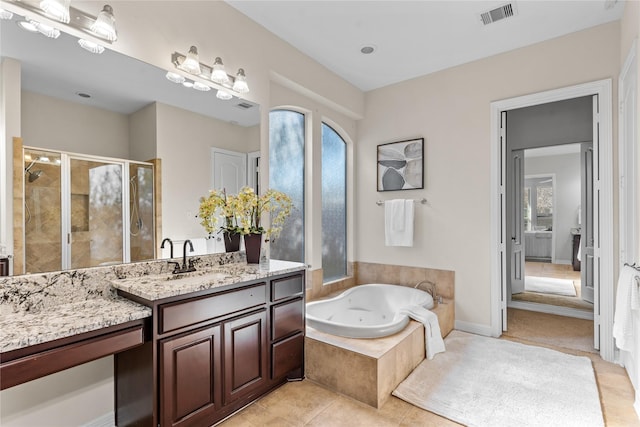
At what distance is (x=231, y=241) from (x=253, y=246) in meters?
0.18

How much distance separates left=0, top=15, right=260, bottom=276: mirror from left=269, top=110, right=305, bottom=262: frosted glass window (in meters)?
0.64

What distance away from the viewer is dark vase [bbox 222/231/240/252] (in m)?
2.53

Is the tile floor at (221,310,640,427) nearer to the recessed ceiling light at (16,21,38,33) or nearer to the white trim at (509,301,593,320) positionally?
the white trim at (509,301,593,320)

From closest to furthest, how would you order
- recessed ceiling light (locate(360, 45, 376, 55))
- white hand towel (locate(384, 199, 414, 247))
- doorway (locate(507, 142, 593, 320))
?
recessed ceiling light (locate(360, 45, 376, 55)) < white hand towel (locate(384, 199, 414, 247)) < doorway (locate(507, 142, 593, 320))

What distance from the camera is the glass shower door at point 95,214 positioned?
5.80ft

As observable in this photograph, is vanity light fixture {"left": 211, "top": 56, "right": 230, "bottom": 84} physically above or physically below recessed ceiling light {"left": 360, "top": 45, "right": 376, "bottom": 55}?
below

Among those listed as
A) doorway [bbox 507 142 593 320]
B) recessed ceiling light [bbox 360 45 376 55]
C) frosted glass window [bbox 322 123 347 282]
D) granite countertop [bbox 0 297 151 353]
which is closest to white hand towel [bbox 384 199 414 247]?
frosted glass window [bbox 322 123 347 282]

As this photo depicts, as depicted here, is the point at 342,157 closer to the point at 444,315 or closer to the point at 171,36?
the point at 444,315

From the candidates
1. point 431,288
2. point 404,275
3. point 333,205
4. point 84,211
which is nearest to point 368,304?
point 404,275

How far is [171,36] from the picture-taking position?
2170mm

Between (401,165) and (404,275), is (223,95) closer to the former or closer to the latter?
(401,165)

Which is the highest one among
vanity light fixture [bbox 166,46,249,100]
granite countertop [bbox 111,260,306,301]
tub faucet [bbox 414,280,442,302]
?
vanity light fixture [bbox 166,46,249,100]

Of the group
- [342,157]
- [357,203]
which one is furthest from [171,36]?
[357,203]

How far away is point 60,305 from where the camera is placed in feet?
5.49
